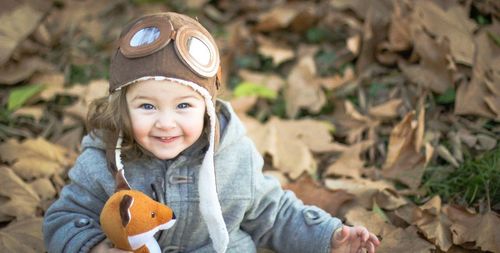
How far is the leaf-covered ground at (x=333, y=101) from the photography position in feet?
7.56

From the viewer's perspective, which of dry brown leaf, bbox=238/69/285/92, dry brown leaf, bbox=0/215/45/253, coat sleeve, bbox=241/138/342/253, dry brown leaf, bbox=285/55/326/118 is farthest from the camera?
dry brown leaf, bbox=238/69/285/92

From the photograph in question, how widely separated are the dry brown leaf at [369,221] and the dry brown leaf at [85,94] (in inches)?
49.5

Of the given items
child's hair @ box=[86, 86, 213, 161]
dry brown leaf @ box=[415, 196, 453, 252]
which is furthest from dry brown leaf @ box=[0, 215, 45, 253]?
dry brown leaf @ box=[415, 196, 453, 252]

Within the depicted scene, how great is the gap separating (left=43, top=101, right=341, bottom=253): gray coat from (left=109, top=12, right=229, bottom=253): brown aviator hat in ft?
0.29

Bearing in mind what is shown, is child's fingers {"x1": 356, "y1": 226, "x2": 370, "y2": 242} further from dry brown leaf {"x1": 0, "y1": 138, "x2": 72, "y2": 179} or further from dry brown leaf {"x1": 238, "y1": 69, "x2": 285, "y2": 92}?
dry brown leaf {"x1": 238, "y1": 69, "x2": 285, "y2": 92}

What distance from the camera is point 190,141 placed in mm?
1816

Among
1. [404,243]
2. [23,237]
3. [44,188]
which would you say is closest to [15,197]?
[44,188]

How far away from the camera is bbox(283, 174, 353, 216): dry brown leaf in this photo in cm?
234

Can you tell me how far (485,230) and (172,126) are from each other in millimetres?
1076

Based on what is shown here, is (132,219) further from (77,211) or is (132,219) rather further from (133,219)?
(77,211)

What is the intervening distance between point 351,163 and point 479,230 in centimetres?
64

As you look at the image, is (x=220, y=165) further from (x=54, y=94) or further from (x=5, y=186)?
(x=54, y=94)

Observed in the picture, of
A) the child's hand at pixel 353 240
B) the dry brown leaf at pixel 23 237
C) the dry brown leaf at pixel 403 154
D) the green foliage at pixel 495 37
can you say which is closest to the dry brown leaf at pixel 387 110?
the dry brown leaf at pixel 403 154

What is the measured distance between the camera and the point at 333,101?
121 inches
